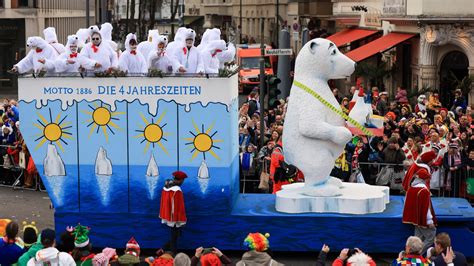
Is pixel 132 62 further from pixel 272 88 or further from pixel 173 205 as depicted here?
pixel 272 88

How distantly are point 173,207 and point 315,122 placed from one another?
2275 millimetres

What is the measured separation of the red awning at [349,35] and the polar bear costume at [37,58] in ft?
91.5

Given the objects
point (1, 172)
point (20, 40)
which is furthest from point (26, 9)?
point (1, 172)

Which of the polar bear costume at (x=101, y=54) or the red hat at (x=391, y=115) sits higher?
the polar bear costume at (x=101, y=54)

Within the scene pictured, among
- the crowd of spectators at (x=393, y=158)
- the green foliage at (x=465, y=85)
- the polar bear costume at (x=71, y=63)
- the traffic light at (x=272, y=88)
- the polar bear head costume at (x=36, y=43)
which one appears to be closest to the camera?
the polar bear costume at (x=71, y=63)

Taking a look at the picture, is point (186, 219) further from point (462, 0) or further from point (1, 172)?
point (462, 0)

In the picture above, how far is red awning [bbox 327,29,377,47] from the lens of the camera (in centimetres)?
4456

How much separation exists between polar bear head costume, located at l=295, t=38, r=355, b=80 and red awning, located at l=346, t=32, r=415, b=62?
20.6 meters

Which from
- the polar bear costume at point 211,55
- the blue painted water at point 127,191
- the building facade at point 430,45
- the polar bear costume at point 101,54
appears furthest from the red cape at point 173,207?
the building facade at point 430,45

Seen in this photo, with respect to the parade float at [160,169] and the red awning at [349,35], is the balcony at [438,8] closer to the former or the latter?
the red awning at [349,35]

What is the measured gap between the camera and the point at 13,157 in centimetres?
2397

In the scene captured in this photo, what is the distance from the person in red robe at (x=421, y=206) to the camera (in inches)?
619

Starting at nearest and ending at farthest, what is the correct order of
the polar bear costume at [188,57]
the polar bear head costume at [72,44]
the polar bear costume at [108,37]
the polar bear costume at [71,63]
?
the polar bear costume at [71,63] < the polar bear head costume at [72,44] < the polar bear costume at [188,57] < the polar bear costume at [108,37]

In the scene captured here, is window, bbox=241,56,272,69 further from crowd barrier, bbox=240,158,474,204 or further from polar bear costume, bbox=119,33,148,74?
polar bear costume, bbox=119,33,148,74
